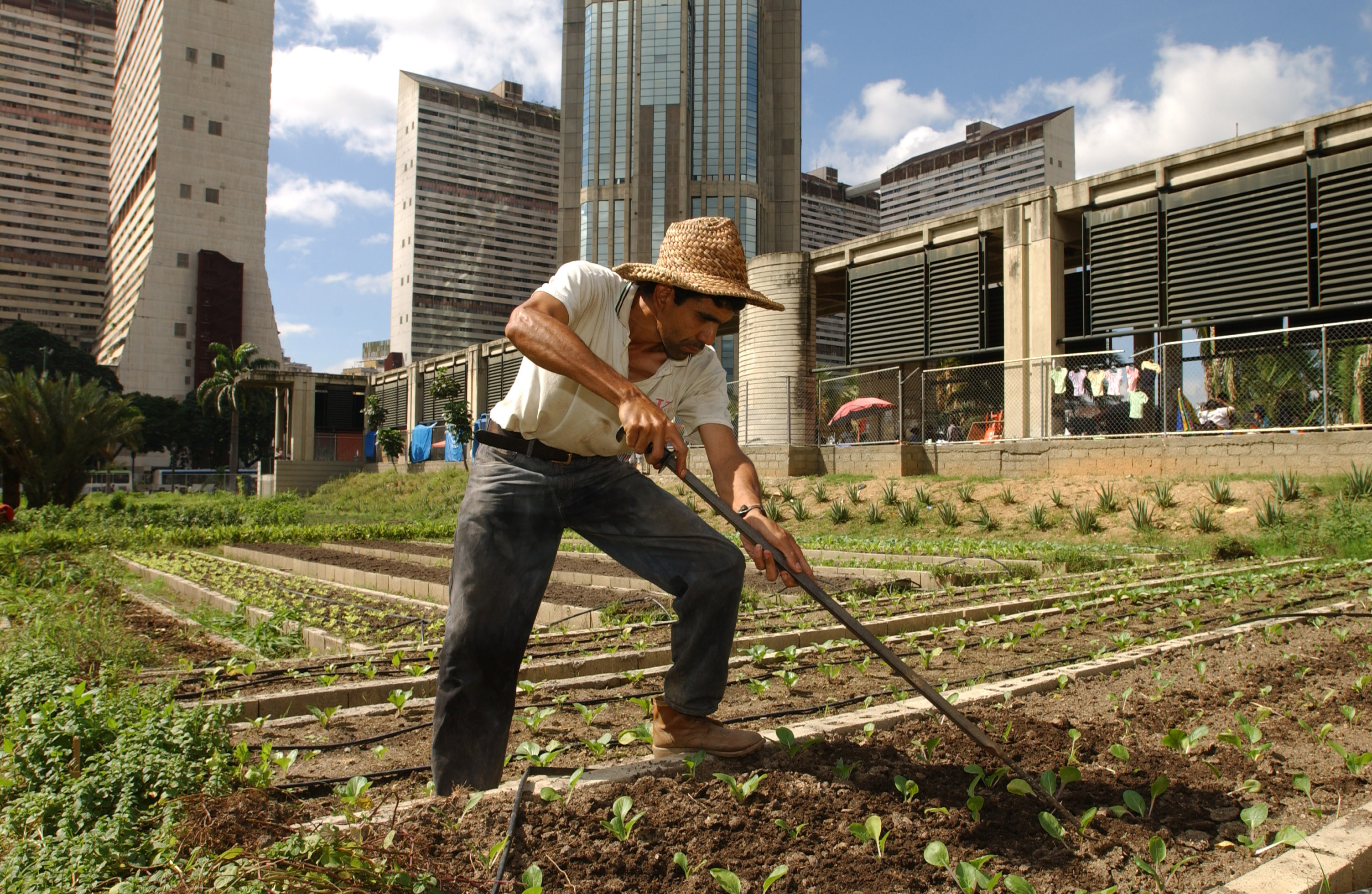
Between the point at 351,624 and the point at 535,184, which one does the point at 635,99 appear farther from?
the point at 351,624

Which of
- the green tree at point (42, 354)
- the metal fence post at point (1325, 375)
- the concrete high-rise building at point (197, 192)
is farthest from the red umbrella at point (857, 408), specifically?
the concrete high-rise building at point (197, 192)

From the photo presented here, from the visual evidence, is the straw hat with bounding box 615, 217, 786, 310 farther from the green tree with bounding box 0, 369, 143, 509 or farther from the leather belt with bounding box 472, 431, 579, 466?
the green tree with bounding box 0, 369, 143, 509

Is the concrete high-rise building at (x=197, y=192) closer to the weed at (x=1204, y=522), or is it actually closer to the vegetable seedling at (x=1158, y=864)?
the weed at (x=1204, y=522)

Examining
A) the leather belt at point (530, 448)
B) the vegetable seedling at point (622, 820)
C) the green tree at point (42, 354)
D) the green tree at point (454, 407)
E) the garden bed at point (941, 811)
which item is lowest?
the garden bed at point (941, 811)

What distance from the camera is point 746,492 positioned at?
298 centimetres

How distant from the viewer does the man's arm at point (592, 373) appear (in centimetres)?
251

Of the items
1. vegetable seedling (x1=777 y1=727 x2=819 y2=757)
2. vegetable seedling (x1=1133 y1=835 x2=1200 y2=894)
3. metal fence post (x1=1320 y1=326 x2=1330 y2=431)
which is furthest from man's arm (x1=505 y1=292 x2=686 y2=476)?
metal fence post (x1=1320 y1=326 x2=1330 y2=431)

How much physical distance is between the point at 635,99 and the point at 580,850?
3236 inches

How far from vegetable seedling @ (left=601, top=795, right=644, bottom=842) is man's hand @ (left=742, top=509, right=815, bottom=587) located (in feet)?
2.63

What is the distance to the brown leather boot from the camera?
9.12ft

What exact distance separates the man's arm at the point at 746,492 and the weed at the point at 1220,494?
11685 millimetres

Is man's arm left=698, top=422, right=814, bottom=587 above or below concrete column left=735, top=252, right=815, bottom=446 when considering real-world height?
below

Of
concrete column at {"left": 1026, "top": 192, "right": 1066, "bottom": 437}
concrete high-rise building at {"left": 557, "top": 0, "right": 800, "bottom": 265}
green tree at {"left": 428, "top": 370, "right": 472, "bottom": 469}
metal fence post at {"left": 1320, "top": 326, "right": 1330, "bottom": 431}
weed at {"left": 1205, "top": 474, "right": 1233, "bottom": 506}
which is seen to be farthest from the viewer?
concrete high-rise building at {"left": 557, "top": 0, "right": 800, "bottom": 265}

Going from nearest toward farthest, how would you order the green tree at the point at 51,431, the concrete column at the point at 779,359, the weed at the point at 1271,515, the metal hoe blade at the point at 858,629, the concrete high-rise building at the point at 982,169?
the metal hoe blade at the point at 858,629
the weed at the point at 1271,515
the concrete column at the point at 779,359
the green tree at the point at 51,431
the concrete high-rise building at the point at 982,169
